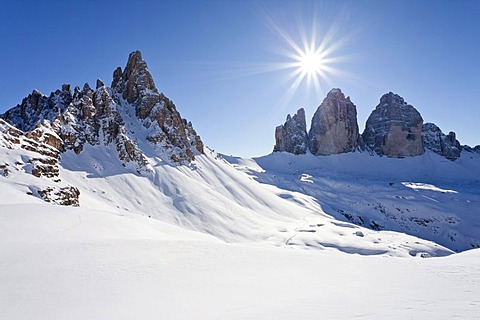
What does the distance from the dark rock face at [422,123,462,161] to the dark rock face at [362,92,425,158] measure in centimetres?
1185

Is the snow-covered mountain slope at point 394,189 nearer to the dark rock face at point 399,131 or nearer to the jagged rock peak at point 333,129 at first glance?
the dark rock face at point 399,131

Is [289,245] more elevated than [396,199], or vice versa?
[396,199]

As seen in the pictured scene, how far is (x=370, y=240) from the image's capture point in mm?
41312

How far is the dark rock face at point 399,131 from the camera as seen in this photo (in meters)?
135

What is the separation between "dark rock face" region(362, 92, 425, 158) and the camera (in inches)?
5300

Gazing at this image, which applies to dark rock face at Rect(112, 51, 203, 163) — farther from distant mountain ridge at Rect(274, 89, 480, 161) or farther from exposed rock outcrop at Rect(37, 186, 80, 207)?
distant mountain ridge at Rect(274, 89, 480, 161)

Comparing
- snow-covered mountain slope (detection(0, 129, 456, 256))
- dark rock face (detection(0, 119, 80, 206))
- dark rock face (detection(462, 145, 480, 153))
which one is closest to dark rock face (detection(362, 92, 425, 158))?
dark rock face (detection(462, 145, 480, 153))

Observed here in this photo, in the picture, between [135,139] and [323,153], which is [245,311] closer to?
[135,139]

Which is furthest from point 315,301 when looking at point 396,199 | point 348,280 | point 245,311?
point 396,199

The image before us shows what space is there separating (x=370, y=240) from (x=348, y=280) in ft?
122

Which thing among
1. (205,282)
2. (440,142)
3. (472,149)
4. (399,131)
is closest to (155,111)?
(205,282)

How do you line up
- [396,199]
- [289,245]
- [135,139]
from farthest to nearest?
[396,199] → [135,139] → [289,245]

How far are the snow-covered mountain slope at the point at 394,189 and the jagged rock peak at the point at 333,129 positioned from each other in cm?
575

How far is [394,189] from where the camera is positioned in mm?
91500
